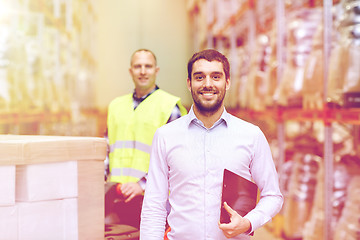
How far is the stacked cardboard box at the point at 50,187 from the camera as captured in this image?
4.45ft

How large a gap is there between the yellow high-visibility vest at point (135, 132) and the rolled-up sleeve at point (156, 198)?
3.22 feet

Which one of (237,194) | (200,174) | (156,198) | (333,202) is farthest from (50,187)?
(333,202)

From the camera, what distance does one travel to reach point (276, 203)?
1546 millimetres

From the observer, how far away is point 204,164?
1.52m

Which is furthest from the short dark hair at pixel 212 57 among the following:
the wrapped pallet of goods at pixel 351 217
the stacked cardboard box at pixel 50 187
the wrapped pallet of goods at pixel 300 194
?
the wrapped pallet of goods at pixel 300 194

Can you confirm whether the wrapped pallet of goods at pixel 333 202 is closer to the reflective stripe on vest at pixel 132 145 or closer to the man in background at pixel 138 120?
the man in background at pixel 138 120

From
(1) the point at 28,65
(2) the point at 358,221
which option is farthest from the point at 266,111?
(1) the point at 28,65

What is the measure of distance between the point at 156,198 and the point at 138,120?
111 cm

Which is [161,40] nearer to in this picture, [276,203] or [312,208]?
[312,208]

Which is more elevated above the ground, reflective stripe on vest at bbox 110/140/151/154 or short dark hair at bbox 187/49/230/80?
short dark hair at bbox 187/49/230/80

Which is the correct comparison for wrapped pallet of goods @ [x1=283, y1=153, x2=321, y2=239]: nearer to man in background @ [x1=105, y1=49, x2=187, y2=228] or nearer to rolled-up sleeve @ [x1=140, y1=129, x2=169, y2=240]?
man in background @ [x1=105, y1=49, x2=187, y2=228]

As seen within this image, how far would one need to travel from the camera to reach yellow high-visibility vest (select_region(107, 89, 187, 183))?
2.62 m

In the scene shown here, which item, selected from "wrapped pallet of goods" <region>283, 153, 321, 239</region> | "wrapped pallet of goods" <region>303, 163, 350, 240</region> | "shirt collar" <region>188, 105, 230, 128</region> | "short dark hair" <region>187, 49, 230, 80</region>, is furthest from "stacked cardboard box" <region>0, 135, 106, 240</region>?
"wrapped pallet of goods" <region>283, 153, 321, 239</region>

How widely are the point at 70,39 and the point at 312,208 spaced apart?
14.4 feet
